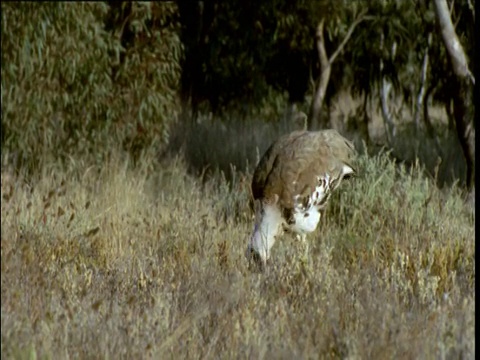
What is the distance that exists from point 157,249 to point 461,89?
3.55 m

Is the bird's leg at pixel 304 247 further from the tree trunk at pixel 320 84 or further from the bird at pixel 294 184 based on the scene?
the tree trunk at pixel 320 84

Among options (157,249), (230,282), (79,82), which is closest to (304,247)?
(157,249)

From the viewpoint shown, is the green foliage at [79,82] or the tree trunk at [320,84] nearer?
the green foliage at [79,82]

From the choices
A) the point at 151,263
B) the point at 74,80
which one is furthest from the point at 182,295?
the point at 74,80

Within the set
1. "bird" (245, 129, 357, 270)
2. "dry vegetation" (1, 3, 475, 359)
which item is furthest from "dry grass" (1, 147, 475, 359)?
"bird" (245, 129, 357, 270)

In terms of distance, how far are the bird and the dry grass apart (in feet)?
0.45

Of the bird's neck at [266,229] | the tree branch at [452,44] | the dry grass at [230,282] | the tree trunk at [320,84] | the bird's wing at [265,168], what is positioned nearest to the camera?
the dry grass at [230,282]

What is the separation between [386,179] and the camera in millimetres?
8234

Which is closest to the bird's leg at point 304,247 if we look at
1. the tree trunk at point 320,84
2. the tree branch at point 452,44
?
the tree branch at point 452,44

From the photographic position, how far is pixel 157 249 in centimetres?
642

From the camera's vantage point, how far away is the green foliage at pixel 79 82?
8.78 metres

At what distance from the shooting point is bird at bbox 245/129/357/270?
6.15 meters

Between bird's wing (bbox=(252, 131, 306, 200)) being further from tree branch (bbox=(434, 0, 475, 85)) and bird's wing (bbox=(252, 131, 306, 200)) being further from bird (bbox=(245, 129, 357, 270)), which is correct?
tree branch (bbox=(434, 0, 475, 85))

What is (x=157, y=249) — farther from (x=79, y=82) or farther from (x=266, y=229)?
(x=79, y=82)
